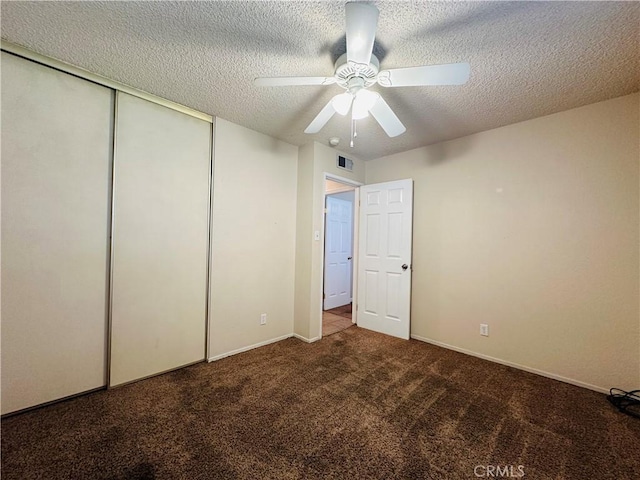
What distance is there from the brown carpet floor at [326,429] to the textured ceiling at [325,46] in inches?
94.4

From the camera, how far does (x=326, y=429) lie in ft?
5.39

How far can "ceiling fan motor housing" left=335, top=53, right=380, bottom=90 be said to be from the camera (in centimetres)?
149

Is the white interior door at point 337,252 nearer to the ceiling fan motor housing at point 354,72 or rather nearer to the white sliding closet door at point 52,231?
the ceiling fan motor housing at point 354,72

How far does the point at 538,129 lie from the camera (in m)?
2.44

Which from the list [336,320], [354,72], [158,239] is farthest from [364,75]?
[336,320]

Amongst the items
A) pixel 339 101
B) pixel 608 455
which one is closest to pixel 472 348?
pixel 608 455

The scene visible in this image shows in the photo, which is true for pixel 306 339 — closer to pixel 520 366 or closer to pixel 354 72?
pixel 520 366

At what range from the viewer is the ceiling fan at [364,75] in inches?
48.1

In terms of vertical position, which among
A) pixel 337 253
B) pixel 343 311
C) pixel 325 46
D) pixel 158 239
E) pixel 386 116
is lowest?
A: pixel 343 311

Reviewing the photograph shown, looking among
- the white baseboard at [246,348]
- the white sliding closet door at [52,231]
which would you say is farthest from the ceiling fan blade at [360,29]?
the white baseboard at [246,348]

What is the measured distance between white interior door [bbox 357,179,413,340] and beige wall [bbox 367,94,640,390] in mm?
174

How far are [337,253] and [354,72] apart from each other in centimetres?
361

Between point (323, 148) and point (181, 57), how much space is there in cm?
175

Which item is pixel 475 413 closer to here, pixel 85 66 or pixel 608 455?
pixel 608 455
